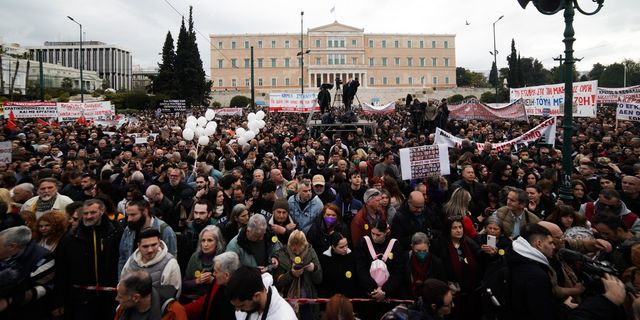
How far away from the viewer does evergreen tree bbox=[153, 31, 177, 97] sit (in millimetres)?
48812

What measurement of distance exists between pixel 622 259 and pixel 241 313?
2807 mm

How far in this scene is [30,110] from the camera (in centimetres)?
1617

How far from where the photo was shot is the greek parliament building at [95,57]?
11950cm

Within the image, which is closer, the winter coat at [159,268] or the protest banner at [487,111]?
the winter coat at [159,268]

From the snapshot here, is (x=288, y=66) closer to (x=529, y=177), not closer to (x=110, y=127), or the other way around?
(x=110, y=127)

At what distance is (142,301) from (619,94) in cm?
1801

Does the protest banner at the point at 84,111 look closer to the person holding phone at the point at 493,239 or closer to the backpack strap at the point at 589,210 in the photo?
the person holding phone at the point at 493,239

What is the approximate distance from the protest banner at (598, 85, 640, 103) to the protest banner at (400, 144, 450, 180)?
11173 millimetres

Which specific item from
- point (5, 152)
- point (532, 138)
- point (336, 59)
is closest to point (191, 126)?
point (5, 152)

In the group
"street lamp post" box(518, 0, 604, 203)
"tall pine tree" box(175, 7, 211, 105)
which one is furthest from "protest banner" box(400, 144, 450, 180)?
"tall pine tree" box(175, 7, 211, 105)

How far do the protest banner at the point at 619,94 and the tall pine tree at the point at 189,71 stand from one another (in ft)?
139

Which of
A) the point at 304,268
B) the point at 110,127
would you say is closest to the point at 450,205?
the point at 304,268

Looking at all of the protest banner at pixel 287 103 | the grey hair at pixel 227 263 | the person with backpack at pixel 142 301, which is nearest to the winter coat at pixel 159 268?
the person with backpack at pixel 142 301

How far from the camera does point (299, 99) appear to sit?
2158 cm
